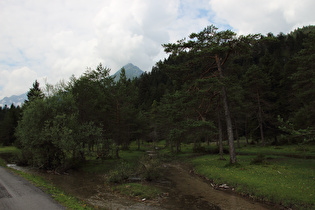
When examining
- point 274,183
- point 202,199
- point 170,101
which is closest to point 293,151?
point 274,183

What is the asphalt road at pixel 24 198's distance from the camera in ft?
36.6

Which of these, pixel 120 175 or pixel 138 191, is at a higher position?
pixel 120 175

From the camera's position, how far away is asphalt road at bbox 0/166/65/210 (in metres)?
11.1

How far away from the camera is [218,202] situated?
14086mm

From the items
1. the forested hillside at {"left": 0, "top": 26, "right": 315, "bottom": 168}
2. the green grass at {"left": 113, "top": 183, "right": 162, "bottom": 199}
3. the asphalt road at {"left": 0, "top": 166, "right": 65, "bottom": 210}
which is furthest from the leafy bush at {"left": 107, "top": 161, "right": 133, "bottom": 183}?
the asphalt road at {"left": 0, "top": 166, "right": 65, "bottom": 210}

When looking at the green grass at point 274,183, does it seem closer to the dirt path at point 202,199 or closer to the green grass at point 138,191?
the dirt path at point 202,199

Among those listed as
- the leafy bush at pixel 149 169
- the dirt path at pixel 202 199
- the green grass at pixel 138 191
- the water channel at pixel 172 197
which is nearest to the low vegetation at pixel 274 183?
the water channel at pixel 172 197

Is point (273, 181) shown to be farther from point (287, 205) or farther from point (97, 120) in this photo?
point (97, 120)

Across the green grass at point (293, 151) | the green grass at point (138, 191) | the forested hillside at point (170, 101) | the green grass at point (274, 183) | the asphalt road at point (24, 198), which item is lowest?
the green grass at point (138, 191)

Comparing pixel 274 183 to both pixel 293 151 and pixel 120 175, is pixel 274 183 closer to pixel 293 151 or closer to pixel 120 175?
pixel 120 175

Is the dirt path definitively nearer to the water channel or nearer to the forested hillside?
the water channel

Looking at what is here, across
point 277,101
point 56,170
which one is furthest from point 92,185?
point 277,101

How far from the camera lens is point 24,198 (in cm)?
1266

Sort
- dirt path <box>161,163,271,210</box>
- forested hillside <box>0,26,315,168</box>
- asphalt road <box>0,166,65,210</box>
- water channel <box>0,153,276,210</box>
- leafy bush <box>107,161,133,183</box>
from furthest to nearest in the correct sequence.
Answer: forested hillside <box>0,26,315,168</box>, leafy bush <box>107,161,133,183</box>, water channel <box>0,153,276,210</box>, dirt path <box>161,163,271,210</box>, asphalt road <box>0,166,65,210</box>
